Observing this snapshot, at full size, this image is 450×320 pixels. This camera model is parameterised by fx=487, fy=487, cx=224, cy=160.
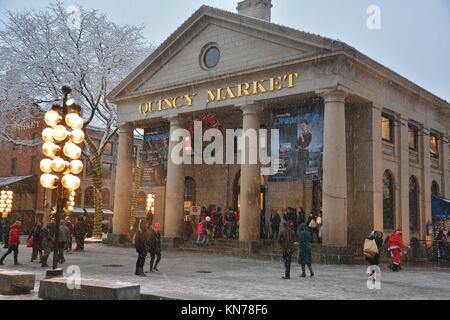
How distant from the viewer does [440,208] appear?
2761cm

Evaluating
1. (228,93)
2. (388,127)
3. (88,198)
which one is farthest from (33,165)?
(388,127)

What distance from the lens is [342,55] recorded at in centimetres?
2062

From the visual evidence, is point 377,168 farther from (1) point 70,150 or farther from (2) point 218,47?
(1) point 70,150

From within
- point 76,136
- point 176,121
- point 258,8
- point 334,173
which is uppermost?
point 258,8

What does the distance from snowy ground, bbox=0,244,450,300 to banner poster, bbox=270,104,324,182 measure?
171 inches

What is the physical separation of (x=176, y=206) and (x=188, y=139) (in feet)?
12.4

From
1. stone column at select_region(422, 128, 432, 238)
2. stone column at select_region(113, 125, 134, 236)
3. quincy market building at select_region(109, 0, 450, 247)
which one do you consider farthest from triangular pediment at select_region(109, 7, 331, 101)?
stone column at select_region(422, 128, 432, 238)

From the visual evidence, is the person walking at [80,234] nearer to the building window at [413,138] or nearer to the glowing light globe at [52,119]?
the glowing light globe at [52,119]

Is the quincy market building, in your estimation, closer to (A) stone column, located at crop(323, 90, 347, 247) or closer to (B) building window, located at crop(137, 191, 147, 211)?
(A) stone column, located at crop(323, 90, 347, 247)

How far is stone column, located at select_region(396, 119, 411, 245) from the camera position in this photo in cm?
2467

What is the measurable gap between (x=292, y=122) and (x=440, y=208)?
1131cm
